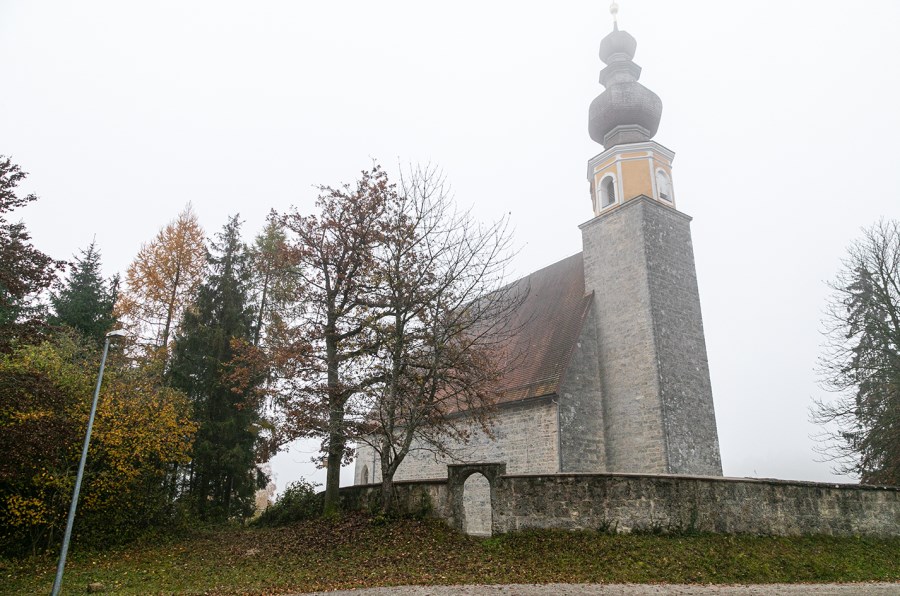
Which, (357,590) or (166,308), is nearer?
(357,590)

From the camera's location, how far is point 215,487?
1906 cm

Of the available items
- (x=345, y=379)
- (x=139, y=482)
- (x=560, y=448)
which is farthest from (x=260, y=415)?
(x=560, y=448)

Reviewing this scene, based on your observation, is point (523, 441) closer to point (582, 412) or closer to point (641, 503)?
point (582, 412)

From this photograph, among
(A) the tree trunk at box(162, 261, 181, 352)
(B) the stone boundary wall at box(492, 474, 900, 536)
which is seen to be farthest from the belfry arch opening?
(A) the tree trunk at box(162, 261, 181, 352)

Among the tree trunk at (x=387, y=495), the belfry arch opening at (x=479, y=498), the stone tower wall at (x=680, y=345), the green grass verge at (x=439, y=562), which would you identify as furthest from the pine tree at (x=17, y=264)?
the stone tower wall at (x=680, y=345)

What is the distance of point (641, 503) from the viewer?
12.2 m

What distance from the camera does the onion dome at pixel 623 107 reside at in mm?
22234

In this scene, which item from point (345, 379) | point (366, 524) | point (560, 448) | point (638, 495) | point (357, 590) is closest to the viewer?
point (357, 590)

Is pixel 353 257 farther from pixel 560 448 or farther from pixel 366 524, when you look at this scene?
pixel 560 448

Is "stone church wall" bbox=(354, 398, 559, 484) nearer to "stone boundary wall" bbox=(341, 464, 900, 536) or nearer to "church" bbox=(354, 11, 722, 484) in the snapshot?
"church" bbox=(354, 11, 722, 484)

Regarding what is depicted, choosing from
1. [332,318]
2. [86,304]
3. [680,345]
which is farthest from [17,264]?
[680,345]

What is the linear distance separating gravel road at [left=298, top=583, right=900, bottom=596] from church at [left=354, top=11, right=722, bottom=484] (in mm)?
7277

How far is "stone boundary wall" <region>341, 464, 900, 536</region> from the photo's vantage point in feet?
39.7

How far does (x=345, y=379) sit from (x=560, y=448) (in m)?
7.01
